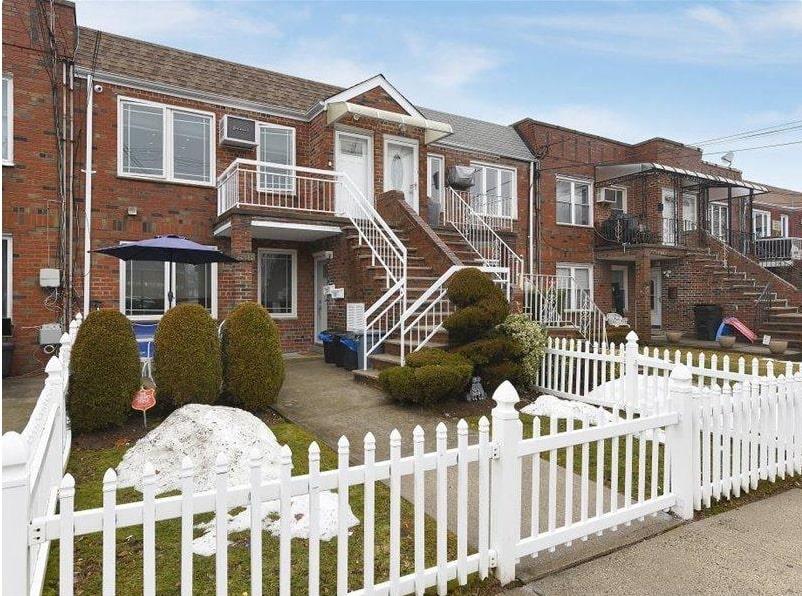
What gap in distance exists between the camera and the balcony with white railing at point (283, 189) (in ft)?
35.2

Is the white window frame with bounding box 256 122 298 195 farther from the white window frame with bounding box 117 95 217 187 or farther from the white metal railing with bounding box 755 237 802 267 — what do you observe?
the white metal railing with bounding box 755 237 802 267

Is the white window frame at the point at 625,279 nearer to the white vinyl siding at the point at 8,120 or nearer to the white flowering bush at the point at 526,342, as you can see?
the white flowering bush at the point at 526,342

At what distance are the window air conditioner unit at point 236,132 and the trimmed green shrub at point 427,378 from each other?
6958 millimetres

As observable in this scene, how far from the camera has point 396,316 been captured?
385 inches

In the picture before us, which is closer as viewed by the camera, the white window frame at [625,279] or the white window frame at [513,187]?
the white window frame at [513,187]

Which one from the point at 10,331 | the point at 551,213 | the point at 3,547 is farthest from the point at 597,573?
the point at 551,213

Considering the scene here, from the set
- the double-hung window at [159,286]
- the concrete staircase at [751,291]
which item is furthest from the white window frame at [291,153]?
the concrete staircase at [751,291]

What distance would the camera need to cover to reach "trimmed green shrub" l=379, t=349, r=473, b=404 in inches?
262

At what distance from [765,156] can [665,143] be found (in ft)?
11.6

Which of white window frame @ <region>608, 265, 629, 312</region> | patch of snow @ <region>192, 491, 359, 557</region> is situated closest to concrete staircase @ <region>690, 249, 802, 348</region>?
white window frame @ <region>608, 265, 629, 312</region>

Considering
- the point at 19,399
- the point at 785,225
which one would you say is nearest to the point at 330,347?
the point at 19,399

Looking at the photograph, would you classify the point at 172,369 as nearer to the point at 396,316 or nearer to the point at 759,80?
the point at 396,316

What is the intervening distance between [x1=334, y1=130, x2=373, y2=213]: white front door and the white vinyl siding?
6.32 m

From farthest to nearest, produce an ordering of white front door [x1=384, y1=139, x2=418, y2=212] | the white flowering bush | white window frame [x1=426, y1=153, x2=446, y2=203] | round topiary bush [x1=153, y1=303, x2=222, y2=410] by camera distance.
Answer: white window frame [x1=426, y1=153, x2=446, y2=203]
white front door [x1=384, y1=139, x2=418, y2=212]
the white flowering bush
round topiary bush [x1=153, y1=303, x2=222, y2=410]
